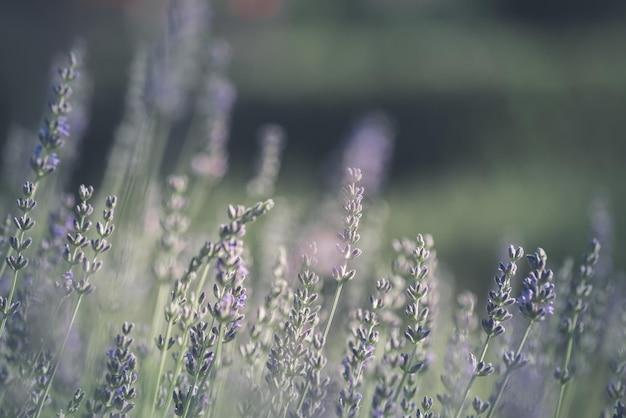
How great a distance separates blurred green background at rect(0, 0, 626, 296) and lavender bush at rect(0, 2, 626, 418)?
2979 mm

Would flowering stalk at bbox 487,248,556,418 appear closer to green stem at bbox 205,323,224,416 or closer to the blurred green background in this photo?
green stem at bbox 205,323,224,416

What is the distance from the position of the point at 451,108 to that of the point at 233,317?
334 inches

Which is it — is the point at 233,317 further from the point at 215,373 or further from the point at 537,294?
the point at 537,294

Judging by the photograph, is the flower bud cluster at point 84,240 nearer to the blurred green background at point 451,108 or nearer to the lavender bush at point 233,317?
the lavender bush at point 233,317

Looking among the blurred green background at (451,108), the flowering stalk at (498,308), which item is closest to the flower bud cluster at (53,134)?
the flowering stalk at (498,308)

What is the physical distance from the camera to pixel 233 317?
1749 millimetres

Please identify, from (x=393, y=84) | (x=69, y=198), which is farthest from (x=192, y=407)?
(x=393, y=84)

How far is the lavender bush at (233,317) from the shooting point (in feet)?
5.96

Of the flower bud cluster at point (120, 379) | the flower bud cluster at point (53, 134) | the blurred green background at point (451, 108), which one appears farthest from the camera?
the blurred green background at point (451, 108)

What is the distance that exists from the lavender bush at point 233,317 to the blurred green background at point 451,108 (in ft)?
9.77

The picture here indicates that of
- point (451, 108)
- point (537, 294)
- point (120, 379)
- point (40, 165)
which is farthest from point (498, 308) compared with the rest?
point (451, 108)

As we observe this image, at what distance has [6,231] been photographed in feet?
7.04

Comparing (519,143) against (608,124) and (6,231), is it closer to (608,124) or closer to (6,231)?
(608,124)

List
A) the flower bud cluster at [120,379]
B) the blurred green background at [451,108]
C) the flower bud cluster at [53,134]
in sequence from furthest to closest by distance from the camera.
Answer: the blurred green background at [451,108] → the flower bud cluster at [53,134] → the flower bud cluster at [120,379]
